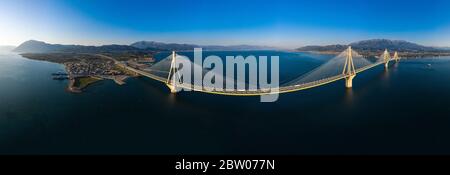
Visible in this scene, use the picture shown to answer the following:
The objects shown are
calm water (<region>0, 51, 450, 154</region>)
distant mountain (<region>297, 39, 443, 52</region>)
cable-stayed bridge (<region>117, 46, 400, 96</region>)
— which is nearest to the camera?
calm water (<region>0, 51, 450, 154</region>)

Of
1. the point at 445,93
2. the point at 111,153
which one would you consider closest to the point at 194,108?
the point at 111,153

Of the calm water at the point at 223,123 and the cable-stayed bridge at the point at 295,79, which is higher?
the cable-stayed bridge at the point at 295,79

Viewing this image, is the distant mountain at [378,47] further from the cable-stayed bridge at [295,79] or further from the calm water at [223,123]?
the calm water at [223,123]

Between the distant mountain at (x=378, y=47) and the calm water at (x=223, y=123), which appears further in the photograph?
the distant mountain at (x=378, y=47)

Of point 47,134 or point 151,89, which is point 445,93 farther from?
point 47,134

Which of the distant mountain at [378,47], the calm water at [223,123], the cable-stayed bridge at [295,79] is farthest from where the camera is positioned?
the distant mountain at [378,47]

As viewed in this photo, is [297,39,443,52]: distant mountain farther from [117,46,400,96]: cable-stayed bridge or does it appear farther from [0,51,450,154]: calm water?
[0,51,450,154]: calm water

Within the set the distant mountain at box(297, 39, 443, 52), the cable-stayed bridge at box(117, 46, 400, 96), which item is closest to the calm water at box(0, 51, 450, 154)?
the cable-stayed bridge at box(117, 46, 400, 96)

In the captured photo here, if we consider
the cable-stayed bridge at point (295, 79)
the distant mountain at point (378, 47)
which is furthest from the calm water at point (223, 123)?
the distant mountain at point (378, 47)

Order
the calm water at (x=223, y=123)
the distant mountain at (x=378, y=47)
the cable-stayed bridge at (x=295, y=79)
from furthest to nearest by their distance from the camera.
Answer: the distant mountain at (x=378, y=47) → the cable-stayed bridge at (x=295, y=79) → the calm water at (x=223, y=123)
